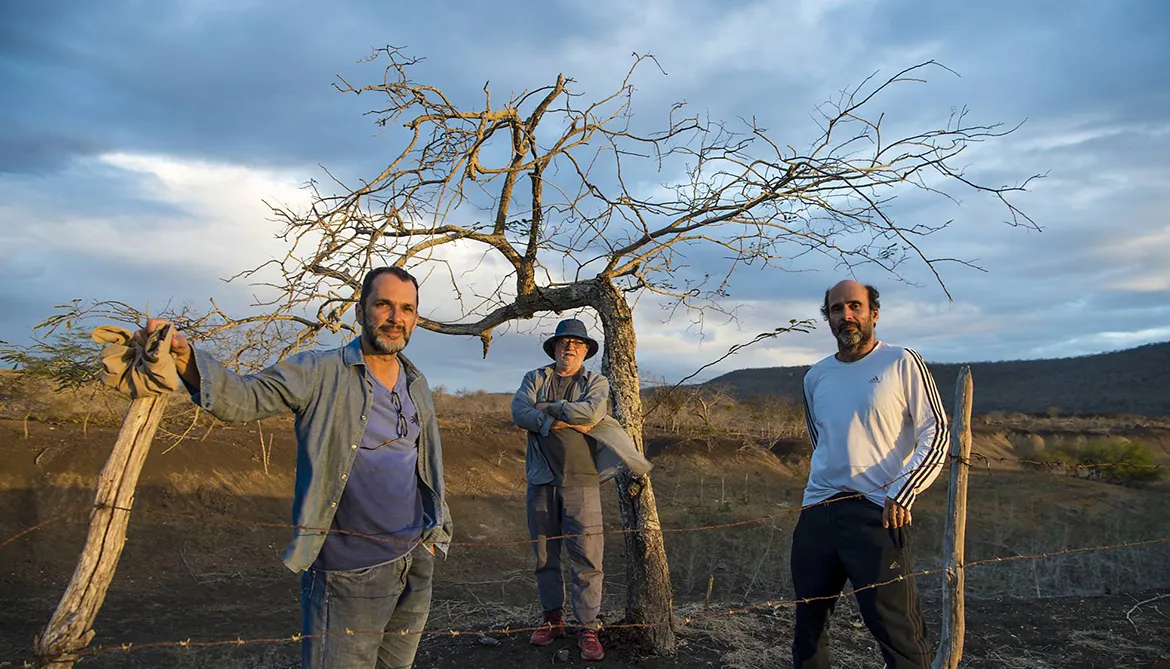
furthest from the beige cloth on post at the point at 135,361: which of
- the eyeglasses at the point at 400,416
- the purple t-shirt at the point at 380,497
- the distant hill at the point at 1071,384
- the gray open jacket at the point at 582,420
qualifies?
the distant hill at the point at 1071,384

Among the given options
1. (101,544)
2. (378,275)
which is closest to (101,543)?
(101,544)

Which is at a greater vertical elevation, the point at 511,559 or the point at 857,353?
the point at 857,353

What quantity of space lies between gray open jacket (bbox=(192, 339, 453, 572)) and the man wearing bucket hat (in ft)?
7.41

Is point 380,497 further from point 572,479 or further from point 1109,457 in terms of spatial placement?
point 1109,457

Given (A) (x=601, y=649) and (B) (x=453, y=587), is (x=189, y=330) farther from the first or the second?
(B) (x=453, y=587)

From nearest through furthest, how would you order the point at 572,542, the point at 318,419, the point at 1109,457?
the point at 318,419 < the point at 572,542 < the point at 1109,457

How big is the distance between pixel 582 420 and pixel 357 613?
2601mm

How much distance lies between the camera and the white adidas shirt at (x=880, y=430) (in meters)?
3.76

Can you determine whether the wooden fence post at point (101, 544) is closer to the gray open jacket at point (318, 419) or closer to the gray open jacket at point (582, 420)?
the gray open jacket at point (318, 419)

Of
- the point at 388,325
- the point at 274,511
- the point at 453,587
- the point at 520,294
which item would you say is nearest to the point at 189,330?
the point at 388,325

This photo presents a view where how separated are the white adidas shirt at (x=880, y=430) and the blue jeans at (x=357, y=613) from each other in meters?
1.97

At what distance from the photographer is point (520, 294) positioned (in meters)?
6.57

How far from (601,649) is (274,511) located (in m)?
7.63

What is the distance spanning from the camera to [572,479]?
18.3 feet
